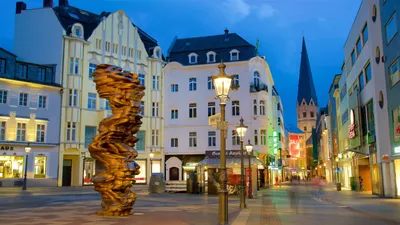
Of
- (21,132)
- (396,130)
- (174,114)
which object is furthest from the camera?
(174,114)

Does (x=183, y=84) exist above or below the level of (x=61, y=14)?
below

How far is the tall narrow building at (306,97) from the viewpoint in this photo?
165m

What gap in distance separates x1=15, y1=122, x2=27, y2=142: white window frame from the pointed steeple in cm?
13628

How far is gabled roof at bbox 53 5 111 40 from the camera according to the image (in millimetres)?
47537

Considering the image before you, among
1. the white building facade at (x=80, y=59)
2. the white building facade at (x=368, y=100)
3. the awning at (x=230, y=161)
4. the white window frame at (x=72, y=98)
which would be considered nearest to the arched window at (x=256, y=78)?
the white building facade at (x=368, y=100)

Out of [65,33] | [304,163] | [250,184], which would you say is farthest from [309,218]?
[304,163]

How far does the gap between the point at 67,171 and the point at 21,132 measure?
23.1 ft

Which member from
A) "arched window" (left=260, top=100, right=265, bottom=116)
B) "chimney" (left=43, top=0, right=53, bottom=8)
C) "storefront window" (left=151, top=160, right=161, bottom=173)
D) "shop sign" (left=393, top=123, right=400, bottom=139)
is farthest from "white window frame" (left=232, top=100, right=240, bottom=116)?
"shop sign" (left=393, top=123, right=400, bottom=139)

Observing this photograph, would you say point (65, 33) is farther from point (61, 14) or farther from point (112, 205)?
point (112, 205)

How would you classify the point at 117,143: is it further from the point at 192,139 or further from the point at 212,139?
the point at 192,139

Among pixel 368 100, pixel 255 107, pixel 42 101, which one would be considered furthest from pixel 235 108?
pixel 42 101

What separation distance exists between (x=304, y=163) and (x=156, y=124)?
358 ft

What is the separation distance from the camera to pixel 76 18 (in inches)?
1953

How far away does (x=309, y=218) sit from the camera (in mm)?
15648
